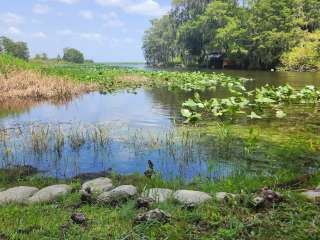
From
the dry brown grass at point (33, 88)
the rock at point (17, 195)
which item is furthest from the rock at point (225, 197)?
the dry brown grass at point (33, 88)

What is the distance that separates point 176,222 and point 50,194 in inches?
110

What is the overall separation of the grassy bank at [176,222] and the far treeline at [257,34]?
57.6 m

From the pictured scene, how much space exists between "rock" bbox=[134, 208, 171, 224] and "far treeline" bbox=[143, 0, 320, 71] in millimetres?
58199

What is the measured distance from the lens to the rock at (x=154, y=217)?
554 cm

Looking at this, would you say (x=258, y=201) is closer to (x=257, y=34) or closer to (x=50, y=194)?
(x=50, y=194)

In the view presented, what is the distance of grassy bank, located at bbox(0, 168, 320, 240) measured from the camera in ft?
16.5

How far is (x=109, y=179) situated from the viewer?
27.9 feet

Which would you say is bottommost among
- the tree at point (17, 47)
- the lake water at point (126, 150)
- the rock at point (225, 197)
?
the lake water at point (126, 150)

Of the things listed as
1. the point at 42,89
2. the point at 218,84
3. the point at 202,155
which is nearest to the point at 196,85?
the point at 218,84

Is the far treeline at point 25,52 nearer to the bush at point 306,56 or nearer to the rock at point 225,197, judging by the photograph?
the bush at point 306,56

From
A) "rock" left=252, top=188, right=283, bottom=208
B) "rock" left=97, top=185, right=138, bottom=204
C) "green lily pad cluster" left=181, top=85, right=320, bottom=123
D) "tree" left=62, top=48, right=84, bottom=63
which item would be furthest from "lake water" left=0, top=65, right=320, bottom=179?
"tree" left=62, top=48, right=84, bottom=63

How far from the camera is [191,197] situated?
669 centimetres

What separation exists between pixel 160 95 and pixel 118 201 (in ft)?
72.7

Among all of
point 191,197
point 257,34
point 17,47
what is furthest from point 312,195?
point 17,47
